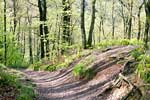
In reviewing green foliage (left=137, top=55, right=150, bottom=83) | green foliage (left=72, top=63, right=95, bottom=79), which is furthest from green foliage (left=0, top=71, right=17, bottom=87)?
green foliage (left=137, top=55, right=150, bottom=83)

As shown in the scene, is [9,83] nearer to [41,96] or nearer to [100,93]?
[41,96]

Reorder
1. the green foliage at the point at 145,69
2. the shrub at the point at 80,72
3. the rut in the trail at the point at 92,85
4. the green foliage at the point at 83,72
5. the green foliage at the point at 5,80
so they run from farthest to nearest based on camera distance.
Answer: the shrub at the point at 80,72 → the green foliage at the point at 83,72 → the green foliage at the point at 5,80 → the rut in the trail at the point at 92,85 → the green foliage at the point at 145,69

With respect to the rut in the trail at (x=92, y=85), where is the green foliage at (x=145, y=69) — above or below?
above

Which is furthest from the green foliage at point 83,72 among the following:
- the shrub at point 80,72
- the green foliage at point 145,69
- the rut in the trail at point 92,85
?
the green foliage at point 145,69

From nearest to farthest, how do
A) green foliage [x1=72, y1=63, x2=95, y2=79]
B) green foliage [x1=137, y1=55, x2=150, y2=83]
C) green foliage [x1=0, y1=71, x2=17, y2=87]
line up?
green foliage [x1=137, y1=55, x2=150, y2=83], green foliage [x1=0, y1=71, x2=17, y2=87], green foliage [x1=72, y1=63, x2=95, y2=79]

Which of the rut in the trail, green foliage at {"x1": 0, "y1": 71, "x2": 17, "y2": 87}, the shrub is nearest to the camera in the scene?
the rut in the trail

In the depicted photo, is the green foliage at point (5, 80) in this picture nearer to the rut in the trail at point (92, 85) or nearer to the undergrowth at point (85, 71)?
the rut in the trail at point (92, 85)

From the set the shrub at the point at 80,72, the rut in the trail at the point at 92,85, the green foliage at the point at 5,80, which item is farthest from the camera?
the shrub at the point at 80,72

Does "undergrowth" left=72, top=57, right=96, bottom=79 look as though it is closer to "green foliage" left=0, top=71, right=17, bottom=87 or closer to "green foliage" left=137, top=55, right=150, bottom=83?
"green foliage" left=0, top=71, right=17, bottom=87

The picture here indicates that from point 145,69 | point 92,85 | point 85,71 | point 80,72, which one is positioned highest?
point 145,69

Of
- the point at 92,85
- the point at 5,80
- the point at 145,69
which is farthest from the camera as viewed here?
the point at 92,85

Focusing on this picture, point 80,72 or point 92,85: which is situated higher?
point 80,72

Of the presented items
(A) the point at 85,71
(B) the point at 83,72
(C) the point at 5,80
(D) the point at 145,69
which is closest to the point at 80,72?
(B) the point at 83,72

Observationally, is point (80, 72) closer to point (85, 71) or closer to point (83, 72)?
point (83, 72)
